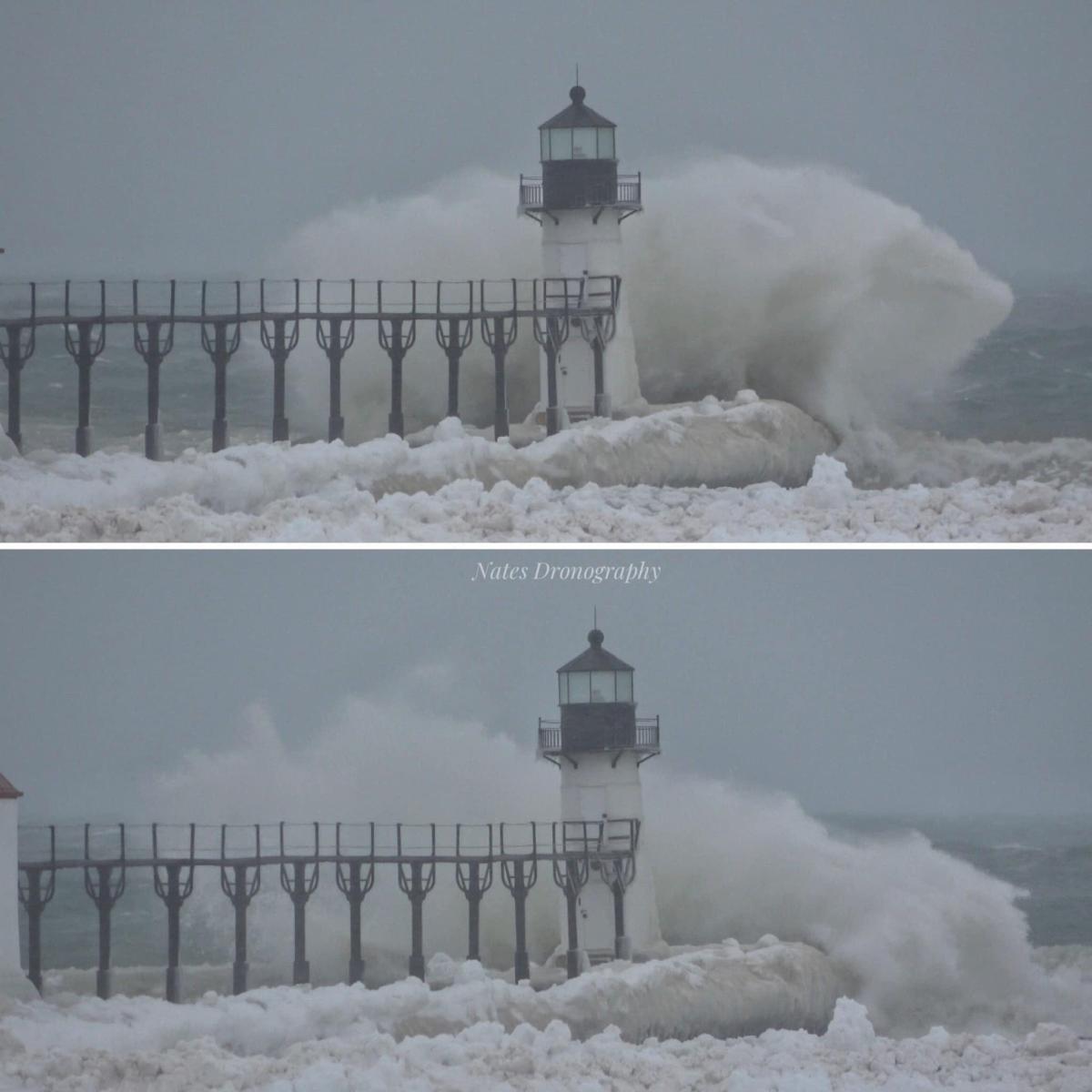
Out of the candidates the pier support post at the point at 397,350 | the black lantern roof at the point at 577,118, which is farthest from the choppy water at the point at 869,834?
the black lantern roof at the point at 577,118

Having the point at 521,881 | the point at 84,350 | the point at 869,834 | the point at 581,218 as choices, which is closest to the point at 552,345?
the point at 581,218

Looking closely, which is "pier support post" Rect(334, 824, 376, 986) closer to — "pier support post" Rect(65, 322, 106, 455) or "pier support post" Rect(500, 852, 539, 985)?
"pier support post" Rect(500, 852, 539, 985)

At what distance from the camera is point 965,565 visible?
12.4m

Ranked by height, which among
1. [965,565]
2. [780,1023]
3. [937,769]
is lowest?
[780,1023]

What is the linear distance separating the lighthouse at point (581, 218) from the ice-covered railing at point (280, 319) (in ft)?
0.13

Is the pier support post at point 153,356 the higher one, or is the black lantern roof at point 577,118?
the black lantern roof at point 577,118

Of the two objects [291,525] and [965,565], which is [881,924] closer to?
[965,565]

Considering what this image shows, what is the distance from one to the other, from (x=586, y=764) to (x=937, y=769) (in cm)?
150

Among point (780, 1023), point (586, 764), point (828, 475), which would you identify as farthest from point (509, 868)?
point (828, 475)

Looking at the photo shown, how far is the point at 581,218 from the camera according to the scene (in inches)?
484

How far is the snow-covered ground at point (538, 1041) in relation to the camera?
11.6 m

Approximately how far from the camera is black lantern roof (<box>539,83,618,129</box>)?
12.3 metres

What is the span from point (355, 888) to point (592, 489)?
6.22 ft

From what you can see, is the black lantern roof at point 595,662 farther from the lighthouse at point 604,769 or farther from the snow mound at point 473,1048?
A: the snow mound at point 473,1048
